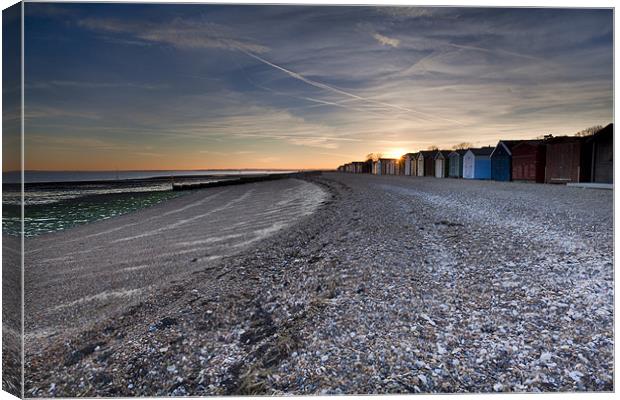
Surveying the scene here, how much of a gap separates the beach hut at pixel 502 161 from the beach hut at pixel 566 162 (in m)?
4.46

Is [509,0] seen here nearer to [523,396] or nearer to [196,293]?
[523,396]

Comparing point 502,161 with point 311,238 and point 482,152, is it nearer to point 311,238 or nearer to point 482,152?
point 482,152

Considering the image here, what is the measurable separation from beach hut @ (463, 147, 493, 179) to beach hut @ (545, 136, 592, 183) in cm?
681

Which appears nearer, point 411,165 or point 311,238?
point 311,238

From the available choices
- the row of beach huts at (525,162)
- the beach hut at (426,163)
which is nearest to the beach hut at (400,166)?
the row of beach huts at (525,162)

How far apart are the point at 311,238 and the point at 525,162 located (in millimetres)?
17167

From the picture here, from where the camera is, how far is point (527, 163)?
59.9 ft

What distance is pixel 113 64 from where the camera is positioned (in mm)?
4078

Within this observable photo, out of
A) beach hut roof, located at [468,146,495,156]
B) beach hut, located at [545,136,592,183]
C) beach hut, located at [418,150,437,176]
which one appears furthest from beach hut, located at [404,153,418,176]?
beach hut, located at [545,136,592,183]

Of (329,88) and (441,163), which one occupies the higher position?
(441,163)

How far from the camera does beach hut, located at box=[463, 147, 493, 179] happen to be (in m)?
22.6

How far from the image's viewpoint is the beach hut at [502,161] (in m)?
20.1

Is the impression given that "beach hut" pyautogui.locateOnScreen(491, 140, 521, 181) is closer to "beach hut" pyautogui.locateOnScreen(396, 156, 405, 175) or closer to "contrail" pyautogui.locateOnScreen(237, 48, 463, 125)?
"beach hut" pyautogui.locateOnScreen(396, 156, 405, 175)

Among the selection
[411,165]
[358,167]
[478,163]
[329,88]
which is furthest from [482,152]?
[329,88]
